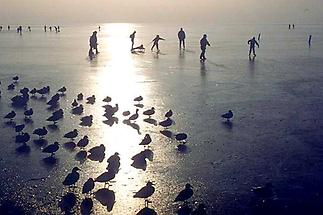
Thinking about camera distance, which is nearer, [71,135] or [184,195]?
[184,195]

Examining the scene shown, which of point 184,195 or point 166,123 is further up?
point 166,123

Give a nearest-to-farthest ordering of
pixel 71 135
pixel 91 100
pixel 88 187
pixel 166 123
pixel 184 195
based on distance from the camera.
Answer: pixel 184 195 → pixel 88 187 → pixel 71 135 → pixel 166 123 → pixel 91 100

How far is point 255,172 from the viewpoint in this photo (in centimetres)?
1251

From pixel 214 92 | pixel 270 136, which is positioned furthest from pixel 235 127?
pixel 214 92

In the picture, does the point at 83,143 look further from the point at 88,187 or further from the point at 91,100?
the point at 91,100

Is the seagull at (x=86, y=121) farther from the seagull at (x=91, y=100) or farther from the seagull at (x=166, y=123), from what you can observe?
the seagull at (x=91, y=100)

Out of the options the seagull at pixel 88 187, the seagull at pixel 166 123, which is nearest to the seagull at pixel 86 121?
the seagull at pixel 166 123

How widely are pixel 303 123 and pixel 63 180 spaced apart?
31.6ft

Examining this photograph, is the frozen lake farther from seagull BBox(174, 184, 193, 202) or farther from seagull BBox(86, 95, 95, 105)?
seagull BBox(86, 95, 95, 105)

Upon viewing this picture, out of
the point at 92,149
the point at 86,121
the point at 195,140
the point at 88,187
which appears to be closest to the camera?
the point at 88,187

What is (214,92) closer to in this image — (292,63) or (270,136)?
(270,136)

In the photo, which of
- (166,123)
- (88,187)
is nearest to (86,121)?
(166,123)

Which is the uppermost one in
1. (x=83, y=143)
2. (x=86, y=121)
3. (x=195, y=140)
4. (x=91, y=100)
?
(x=91, y=100)

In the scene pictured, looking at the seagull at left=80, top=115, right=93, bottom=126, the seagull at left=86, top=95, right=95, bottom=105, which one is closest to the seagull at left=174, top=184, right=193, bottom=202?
the seagull at left=80, top=115, right=93, bottom=126
